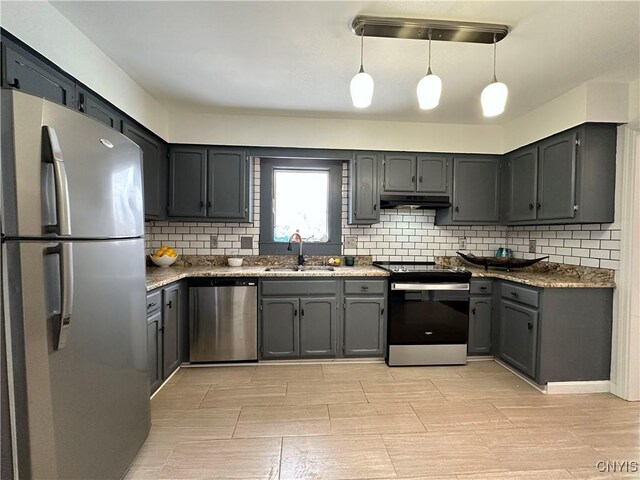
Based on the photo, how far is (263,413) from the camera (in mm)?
2166

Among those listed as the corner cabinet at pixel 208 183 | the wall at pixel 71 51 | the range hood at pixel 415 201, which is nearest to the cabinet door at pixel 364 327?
the range hood at pixel 415 201

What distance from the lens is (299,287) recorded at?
2.93 metres

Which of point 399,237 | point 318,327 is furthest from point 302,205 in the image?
point 318,327

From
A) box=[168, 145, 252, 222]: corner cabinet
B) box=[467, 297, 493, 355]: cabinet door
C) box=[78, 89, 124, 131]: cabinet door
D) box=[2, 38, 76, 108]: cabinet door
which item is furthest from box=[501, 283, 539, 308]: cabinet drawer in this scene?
box=[2, 38, 76, 108]: cabinet door

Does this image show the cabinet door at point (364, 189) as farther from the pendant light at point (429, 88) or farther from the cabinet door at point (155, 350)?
the cabinet door at point (155, 350)

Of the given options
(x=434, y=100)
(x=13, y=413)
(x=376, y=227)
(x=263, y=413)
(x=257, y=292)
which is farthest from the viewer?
(x=376, y=227)

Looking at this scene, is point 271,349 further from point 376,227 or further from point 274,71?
point 274,71

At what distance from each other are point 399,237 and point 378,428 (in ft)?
6.98

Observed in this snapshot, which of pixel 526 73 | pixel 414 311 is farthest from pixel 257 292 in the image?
pixel 526 73

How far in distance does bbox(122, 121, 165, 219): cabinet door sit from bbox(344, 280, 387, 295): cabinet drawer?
1.97m

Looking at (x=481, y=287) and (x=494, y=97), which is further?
(x=481, y=287)

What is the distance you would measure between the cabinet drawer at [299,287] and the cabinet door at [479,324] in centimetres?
144

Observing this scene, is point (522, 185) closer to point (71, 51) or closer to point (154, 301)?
point (154, 301)

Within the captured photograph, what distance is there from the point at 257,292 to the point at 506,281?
2431 mm
